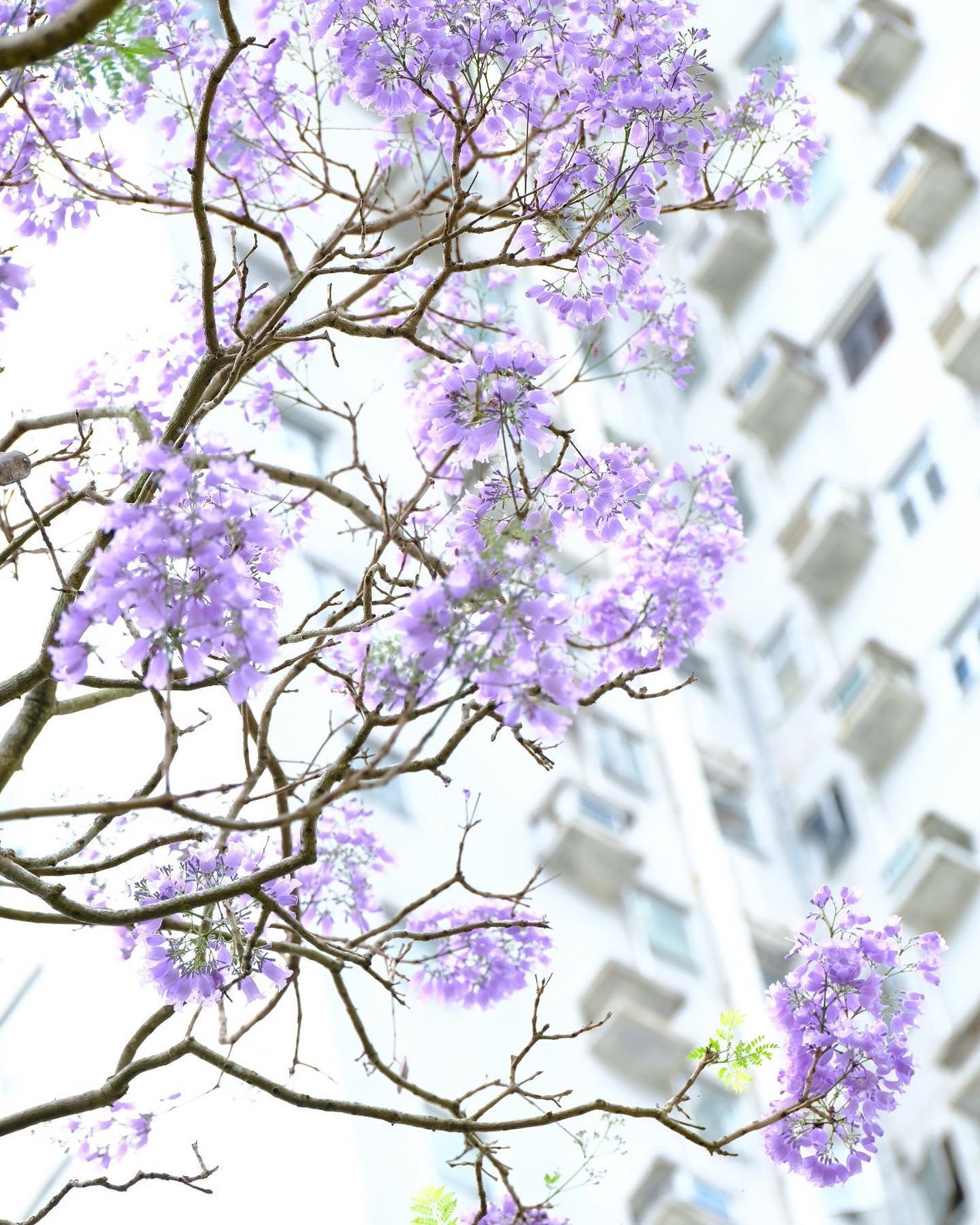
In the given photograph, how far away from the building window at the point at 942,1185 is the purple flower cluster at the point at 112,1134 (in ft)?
24.8

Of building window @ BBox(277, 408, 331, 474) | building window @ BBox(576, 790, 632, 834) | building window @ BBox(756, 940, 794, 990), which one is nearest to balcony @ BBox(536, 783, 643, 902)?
building window @ BBox(576, 790, 632, 834)

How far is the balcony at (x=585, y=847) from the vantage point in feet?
31.9

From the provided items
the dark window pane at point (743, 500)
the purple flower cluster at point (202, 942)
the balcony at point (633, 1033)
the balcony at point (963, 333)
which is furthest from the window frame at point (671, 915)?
the purple flower cluster at point (202, 942)

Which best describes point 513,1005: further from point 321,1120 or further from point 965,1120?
point 965,1120

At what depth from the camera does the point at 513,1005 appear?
27.4ft

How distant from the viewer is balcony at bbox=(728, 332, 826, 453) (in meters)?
13.2

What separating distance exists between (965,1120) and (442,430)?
8464 millimetres

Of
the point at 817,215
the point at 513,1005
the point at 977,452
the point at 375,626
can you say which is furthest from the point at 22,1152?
the point at 817,215

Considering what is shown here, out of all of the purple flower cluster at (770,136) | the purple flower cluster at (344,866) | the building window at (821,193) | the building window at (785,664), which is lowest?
the purple flower cluster at (344,866)

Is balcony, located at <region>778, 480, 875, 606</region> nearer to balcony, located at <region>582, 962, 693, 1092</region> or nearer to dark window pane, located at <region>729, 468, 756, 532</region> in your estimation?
dark window pane, located at <region>729, 468, 756, 532</region>

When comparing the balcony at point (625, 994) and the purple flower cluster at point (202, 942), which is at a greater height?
the balcony at point (625, 994)

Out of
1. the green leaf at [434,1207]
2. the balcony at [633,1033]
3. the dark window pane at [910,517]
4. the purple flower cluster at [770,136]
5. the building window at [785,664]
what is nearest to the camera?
the green leaf at [434,1207]

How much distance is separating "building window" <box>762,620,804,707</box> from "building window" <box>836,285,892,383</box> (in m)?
2.11

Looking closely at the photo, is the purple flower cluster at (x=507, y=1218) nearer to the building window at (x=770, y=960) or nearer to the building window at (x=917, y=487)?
the building window at (x=770, y=960)
